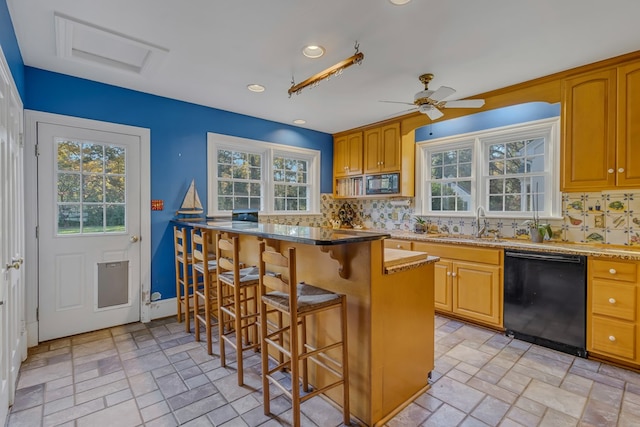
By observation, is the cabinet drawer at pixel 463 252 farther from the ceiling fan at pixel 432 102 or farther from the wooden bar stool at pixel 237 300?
the wooden bar stool at pixel 237 300

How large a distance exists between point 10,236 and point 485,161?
460cm

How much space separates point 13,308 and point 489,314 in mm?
4042

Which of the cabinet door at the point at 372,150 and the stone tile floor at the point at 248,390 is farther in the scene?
the cabinet door at the point at 372,150

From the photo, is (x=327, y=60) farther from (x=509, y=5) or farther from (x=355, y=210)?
(x=355, y=210)

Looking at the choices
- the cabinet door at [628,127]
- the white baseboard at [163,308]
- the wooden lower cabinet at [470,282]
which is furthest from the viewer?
the white baseboard at [163,308]

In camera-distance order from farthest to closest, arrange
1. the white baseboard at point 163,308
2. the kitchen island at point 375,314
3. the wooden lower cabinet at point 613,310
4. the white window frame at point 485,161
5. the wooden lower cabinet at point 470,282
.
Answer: the white baseboard at point 163,308
the white window frame at point 485,161
the wooden lower cabinet at point 470,282
the wooden lower cabinet at point 613,310
the kitchen island at point 375,314

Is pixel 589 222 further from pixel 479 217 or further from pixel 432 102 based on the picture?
pixel 432 102

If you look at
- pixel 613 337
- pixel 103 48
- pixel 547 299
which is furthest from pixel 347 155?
pixel 613 337

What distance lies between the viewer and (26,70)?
110 inches

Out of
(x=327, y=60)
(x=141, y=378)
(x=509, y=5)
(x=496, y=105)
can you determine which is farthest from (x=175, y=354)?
(x=496, y=105)

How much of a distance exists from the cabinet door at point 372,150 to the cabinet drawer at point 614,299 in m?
2.86

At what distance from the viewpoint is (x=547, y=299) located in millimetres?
2805

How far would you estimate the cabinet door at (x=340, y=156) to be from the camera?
17.0 feet

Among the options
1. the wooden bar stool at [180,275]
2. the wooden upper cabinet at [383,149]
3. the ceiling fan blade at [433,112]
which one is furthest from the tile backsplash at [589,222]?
the wooden bar stool at [180,275]
